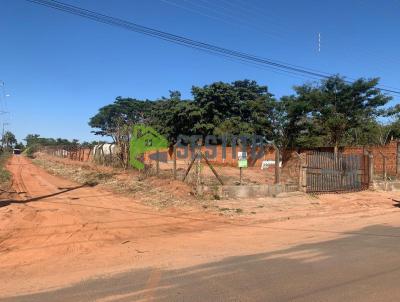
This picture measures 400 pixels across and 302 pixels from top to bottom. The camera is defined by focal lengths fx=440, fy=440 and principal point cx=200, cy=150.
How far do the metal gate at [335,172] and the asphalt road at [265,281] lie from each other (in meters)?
10.5

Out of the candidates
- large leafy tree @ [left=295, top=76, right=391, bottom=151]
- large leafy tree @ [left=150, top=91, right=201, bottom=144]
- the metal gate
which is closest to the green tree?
large leafy tree @ [left=150, top=91, right=201, bottom=144]

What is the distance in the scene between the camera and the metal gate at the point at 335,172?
18.4 meters

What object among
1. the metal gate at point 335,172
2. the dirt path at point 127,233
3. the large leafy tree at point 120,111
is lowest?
the dirt path at point 127,233

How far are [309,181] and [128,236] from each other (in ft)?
34.4

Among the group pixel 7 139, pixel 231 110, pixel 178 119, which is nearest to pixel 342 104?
pixel 231 110

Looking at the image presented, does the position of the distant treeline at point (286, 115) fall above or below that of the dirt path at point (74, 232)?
above

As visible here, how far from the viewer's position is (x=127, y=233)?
10.1 metres

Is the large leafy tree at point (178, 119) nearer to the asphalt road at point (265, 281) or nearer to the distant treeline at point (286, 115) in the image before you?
the distant treeline at point (286, 115)

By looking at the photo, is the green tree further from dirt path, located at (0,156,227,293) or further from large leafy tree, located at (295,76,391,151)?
dirt path, located at (0,156,227,293)

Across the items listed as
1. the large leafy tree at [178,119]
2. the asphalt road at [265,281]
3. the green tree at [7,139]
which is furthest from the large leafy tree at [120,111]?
the asphalt road at [265,281]

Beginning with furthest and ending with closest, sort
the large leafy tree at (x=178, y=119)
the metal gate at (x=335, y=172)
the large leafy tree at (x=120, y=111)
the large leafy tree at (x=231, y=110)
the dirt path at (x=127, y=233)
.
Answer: the large leafy tree at (x=120, y=111)
the large leafy tree at (x=178, y=119)
the large leafy tree at (x=231, y=110)
the metal gate at (x=335, y=172)
the dirt path at (x=127, y=233)

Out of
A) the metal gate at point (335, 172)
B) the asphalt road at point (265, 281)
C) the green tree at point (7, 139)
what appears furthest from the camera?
the green tree at point (7, 139)

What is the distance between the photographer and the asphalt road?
5.42 metres

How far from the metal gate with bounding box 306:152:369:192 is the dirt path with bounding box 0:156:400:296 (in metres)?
1.88
